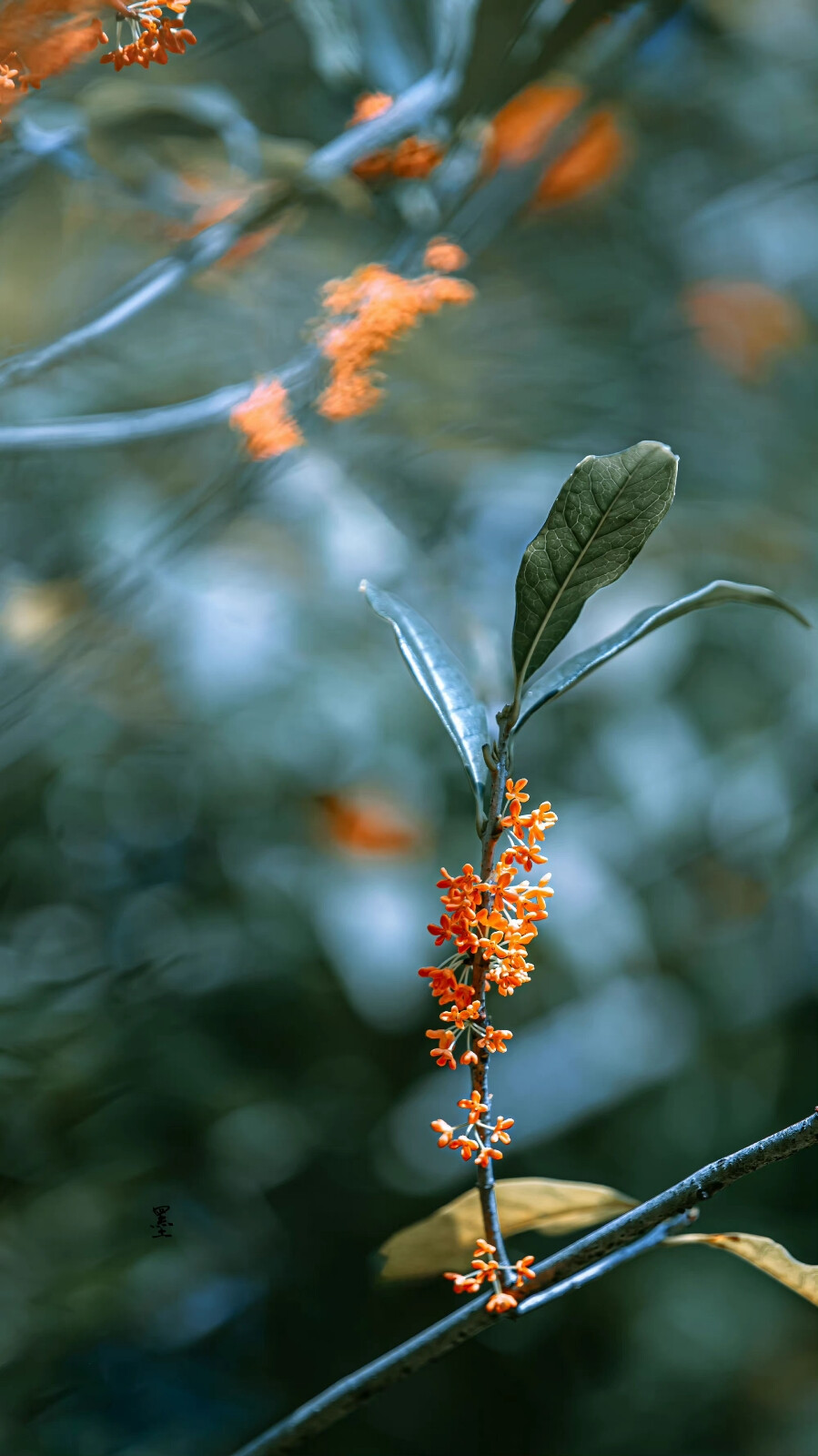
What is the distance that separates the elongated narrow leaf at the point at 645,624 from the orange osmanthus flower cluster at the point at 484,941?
2 centimetres

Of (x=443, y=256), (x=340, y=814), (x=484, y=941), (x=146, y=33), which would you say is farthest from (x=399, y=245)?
(x=484, y=941)

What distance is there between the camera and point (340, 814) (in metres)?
0.42

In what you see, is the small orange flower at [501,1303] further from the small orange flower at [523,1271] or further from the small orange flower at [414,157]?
the small orange flower at [414,157]

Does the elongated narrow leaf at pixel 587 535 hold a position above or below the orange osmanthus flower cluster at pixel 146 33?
below

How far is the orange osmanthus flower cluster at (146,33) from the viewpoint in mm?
283

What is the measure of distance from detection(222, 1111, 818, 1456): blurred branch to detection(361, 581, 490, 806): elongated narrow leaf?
74 mm

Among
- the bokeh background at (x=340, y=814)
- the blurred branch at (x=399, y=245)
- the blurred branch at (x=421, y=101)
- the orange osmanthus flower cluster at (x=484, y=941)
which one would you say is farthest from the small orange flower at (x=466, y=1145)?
the blurred branch at (x=421, y=101)

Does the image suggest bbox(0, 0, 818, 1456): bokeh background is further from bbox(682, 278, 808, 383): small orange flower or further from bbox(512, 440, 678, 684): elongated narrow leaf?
bbox(512, 440, 678, 684): elongated narrow leaf

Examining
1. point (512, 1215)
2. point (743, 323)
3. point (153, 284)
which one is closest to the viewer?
point (512, 1215)

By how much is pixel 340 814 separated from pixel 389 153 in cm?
29

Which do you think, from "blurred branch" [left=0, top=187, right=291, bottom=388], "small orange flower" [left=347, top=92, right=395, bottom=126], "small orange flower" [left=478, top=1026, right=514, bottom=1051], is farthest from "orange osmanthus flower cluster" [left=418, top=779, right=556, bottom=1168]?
"small orange flower" [left=347, top=92, right=395, bottom=126]

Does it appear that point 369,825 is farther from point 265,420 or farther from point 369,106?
point 369,106

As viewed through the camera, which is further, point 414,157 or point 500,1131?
point 414,157

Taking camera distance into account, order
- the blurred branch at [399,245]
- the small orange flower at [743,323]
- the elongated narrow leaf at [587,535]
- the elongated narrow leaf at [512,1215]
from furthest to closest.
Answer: the small orange flower at [743,323]
the blurred branch at [399,245]
the elongated narrow leaf at [512,1215]
the elongated narrow leaf at [587,535]
